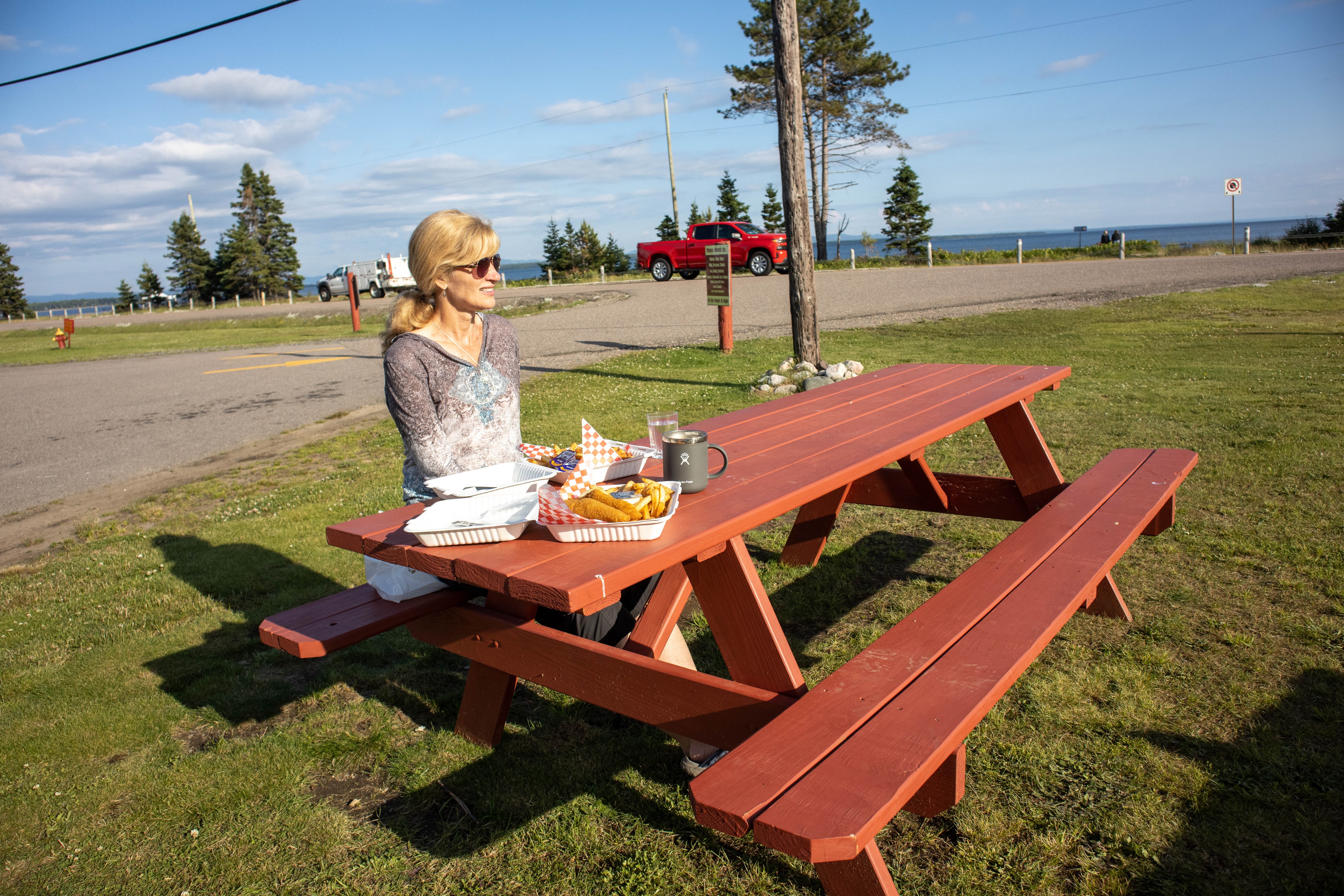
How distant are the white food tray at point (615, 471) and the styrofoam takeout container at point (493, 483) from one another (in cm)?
3

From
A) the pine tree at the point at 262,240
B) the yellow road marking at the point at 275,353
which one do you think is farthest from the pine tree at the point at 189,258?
the yellow road marking at the point at 275,353

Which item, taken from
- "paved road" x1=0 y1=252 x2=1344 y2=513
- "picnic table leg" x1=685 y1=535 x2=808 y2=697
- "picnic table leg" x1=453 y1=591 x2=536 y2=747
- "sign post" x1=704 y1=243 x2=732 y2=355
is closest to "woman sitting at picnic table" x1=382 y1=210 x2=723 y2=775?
"picnic table leg" x1=453 y1=591 x2=536 y2=747

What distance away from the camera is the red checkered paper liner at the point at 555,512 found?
182 cm

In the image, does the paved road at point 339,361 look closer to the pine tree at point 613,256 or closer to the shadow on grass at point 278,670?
the shadow on grass at point 278,670

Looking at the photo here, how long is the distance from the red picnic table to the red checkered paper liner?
64mm

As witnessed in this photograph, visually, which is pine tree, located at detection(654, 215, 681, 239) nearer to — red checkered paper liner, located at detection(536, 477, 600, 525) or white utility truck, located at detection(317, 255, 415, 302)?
white utility truck, located at detection(317, 255, 415, 302)

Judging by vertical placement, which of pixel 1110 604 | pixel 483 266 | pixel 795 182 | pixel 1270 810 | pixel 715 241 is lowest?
pixel 1270 810

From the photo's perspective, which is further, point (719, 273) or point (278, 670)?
point (719, 273)

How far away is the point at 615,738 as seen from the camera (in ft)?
8.79

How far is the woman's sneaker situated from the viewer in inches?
93.2

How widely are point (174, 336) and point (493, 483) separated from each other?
82.3 ft

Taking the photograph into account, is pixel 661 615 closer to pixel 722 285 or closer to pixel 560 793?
pixel 560 793

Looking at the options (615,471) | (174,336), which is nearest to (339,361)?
(174,336)

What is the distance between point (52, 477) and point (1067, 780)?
25.7 ft
